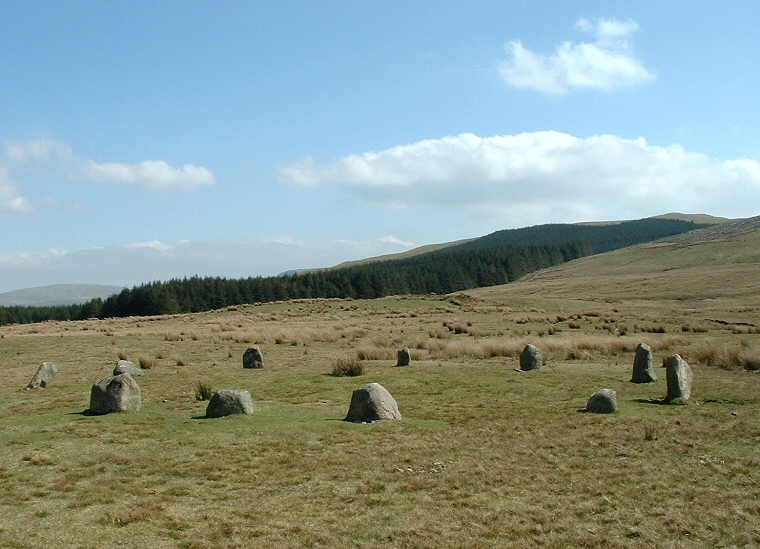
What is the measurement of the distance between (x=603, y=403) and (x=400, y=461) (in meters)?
6.16

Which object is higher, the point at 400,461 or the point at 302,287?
the point at 302,287

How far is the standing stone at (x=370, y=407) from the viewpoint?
13.8 metres

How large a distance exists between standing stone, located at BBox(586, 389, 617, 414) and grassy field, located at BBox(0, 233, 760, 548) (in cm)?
49

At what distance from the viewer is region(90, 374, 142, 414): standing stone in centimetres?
1475

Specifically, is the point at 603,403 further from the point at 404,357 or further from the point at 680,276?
the point at 680,276

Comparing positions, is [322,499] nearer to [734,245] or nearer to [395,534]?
[395,534]

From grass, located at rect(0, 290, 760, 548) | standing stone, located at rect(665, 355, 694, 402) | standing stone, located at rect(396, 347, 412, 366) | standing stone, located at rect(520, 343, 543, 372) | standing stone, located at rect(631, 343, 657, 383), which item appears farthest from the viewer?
standing stone, located at rect(396, 347, 412, 366)

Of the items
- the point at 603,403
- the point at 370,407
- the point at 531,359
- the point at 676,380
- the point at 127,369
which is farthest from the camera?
the point at 531,359

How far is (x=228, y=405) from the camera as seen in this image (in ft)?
46.9

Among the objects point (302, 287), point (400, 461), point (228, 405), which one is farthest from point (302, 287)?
point (400, 461)

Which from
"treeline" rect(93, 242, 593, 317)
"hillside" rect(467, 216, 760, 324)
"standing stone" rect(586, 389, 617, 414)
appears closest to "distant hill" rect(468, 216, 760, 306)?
"hillside" rect(467, 216, 760, 324)

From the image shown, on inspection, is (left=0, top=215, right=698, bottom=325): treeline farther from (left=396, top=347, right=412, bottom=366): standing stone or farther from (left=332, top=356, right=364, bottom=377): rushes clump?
(left=332, top=356, right=364, bottom=377): rushes clump

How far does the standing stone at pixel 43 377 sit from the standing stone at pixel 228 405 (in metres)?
8.71

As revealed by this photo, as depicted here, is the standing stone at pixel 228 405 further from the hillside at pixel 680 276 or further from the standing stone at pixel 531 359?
the hillside at pixel 680 276
